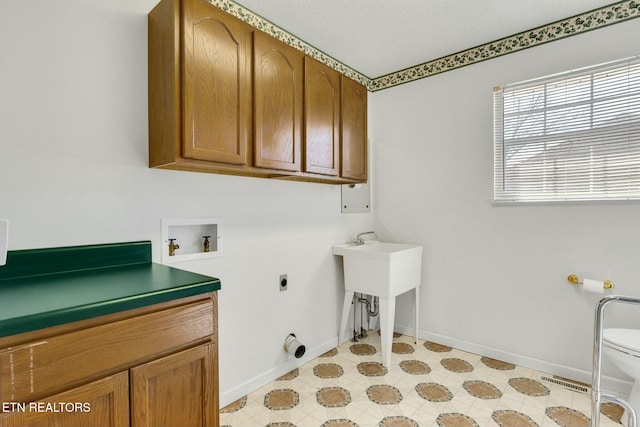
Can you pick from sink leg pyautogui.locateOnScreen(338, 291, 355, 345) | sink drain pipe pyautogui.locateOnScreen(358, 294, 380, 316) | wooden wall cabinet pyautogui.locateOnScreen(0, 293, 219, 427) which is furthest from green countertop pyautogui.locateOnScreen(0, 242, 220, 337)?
sink drain pipe pyautogui.locateOnScreen(358, 294, 380, 316)

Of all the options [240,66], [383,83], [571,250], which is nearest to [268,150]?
[240,66]

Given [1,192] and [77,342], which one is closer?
[77,342]

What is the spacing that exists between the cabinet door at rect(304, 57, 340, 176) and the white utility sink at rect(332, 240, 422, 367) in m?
0.67

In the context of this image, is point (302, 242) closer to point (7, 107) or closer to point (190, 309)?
point (190, 309)

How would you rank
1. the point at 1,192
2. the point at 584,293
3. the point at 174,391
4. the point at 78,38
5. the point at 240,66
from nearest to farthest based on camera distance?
the point at 174,391
the point at 1,192
the point at 78,38
the point at 240,66
the point at 584,293

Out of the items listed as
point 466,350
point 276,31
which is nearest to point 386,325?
point 466,350

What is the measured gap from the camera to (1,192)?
1.23m

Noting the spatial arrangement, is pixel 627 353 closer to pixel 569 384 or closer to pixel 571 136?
pixel 569 384

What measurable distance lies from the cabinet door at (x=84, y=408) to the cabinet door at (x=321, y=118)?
1426 millimetres

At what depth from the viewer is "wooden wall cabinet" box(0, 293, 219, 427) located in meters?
0.82

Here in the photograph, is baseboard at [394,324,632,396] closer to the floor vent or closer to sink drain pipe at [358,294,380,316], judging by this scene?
the floor vent

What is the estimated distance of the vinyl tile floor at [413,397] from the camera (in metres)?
1.76

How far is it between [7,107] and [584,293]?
→ 310cm

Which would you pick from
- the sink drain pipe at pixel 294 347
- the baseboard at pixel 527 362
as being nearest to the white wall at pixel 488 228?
the baseboard at pixel 527 362
